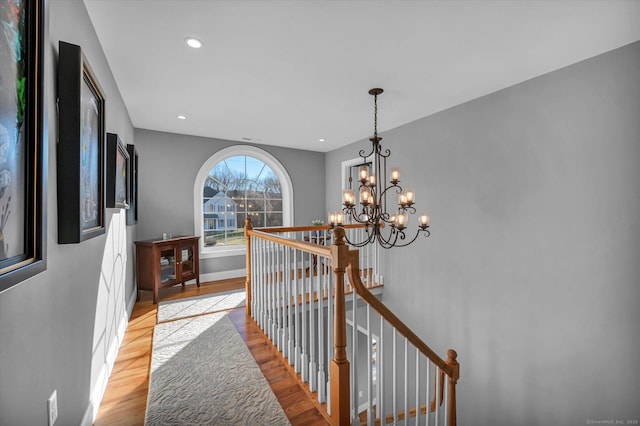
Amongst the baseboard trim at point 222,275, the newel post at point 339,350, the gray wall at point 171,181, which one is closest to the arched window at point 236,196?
the gray wall at point 171,181

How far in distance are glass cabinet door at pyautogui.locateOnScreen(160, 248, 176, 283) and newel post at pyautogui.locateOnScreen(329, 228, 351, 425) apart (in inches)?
123

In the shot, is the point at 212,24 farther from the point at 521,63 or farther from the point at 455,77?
the point at 521,63

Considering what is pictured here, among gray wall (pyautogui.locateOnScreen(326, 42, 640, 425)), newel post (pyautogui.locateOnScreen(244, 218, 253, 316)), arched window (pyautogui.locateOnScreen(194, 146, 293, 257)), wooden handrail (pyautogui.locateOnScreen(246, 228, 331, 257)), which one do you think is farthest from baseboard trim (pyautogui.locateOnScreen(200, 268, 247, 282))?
gray wall (pyautogui.locateOnScreen(326, 42, 640, 425))

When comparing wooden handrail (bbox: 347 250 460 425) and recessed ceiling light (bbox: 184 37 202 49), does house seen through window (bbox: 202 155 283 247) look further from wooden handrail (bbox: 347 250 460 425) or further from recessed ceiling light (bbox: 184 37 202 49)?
wooden handrail (bbox: 347 250 460 425)

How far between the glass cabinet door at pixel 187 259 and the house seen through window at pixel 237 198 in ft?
1.95

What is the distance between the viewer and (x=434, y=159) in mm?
3502

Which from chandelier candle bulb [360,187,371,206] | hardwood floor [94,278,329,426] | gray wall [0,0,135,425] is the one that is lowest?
hardwood floor [94,278,329,426]

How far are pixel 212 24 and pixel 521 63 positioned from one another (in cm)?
241

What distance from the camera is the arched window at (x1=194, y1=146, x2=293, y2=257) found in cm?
471

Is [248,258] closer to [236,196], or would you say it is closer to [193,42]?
[193,42]

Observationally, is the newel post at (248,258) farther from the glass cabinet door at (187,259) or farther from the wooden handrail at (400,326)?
the wooden handrail at (400,326)

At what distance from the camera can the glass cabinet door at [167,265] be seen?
3764mm

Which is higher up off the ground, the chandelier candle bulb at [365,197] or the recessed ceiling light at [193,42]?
the recessed ceiling light at [193,42]

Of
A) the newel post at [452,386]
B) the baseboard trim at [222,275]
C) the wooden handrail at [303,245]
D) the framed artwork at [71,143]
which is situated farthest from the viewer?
the baseboard trim at [222,275]
